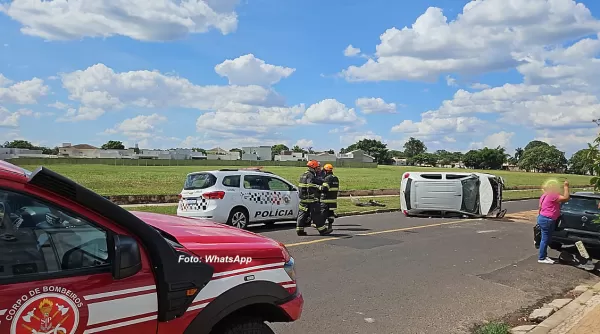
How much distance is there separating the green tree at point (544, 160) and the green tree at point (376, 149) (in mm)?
40578

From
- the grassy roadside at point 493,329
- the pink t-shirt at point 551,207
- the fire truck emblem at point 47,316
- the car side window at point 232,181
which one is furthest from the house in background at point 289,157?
Answer: the fire truck emblem at point 47,316

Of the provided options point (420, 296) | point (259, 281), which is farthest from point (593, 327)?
point (259, 281)

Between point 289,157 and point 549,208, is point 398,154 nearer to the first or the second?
point 289,157

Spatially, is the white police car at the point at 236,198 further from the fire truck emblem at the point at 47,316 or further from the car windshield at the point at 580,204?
the fire truck emblem at the point at 47,316

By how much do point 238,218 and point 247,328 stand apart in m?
9.55

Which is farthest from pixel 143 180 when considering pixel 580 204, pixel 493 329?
pixel 493 329

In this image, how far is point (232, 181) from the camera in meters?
12.7

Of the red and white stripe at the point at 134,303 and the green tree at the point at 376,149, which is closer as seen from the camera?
the red and white stripe at the point at 134,303

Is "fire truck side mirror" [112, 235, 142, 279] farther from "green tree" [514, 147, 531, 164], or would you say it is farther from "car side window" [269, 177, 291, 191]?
"green tree" [514, 147, 531, 164]

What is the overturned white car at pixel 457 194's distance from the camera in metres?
17.5

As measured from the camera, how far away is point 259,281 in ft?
10.3

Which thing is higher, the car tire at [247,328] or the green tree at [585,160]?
the green tree at [585,160]

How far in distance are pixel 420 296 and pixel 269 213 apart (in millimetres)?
6981

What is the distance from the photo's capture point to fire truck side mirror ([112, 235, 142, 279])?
8.13 feet
